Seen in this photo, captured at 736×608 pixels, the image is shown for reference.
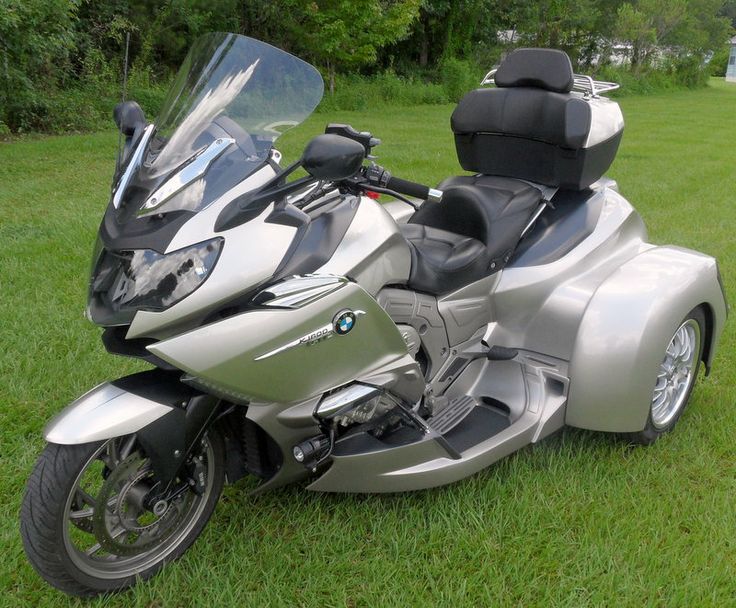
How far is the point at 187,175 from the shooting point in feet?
6.41

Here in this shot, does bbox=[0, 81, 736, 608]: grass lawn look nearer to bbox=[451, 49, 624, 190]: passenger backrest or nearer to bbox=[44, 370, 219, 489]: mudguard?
bbox=[44, 370, 219, 489]: mudguard

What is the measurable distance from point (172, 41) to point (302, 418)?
47.4 feet

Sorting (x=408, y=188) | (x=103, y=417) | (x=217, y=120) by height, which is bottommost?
(x=103, y=417)

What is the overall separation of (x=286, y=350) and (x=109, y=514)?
2.27 ft

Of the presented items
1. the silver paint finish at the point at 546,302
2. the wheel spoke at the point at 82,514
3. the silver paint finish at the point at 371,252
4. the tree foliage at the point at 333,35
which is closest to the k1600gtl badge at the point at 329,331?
the silver paint finish at the point at 371,252

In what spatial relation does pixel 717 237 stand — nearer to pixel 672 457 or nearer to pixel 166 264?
pixel 672 457

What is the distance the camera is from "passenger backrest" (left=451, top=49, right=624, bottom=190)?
306cm

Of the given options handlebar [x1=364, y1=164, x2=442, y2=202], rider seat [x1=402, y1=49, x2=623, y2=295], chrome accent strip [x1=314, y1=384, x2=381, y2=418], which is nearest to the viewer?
chrome accent strip [x1=314, y1=384, x2=381, y2=418]

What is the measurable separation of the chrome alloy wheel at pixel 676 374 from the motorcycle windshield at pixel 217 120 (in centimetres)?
176

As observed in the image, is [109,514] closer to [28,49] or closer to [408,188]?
[408,188]

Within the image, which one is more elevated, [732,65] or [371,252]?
[371,252]

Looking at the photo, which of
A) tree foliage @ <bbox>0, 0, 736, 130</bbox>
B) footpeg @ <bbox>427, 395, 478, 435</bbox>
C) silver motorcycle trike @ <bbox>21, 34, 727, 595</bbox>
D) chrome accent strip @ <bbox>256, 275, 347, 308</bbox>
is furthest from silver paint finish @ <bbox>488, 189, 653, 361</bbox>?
tree foliage @ <bbox>0, 0, 736, 130</bbox>

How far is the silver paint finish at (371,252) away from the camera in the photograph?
2160 millimetres

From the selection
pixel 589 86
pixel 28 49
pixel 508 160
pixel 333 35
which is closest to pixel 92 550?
pixel 508 160
